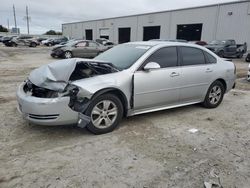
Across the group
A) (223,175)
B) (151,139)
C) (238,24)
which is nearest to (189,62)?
(151,139)

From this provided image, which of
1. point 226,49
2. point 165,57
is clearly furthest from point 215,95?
point 226,49

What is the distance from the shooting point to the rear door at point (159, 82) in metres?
4.21

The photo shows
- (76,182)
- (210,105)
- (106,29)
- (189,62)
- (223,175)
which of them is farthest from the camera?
(106,29)

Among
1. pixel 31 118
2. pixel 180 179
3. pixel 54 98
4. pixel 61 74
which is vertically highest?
pixel 61 74

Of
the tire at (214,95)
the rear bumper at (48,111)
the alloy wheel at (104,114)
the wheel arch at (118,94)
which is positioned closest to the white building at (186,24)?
the tire at (214,95)

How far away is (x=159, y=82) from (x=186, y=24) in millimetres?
27983

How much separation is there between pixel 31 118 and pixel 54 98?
0.50 meters

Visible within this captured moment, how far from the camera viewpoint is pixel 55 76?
3.77m

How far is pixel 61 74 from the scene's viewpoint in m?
3.78

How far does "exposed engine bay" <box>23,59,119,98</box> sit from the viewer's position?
3.66 meters

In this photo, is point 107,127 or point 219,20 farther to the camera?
point 219,20

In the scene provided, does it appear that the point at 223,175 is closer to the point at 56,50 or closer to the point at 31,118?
the point at 31,118

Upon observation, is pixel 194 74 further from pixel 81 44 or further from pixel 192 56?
pixel 81 44

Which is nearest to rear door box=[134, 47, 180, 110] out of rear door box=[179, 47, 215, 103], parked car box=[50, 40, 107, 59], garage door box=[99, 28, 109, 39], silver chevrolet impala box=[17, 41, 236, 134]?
silver chevrolet impala box=[17, 41, 236, 134]
